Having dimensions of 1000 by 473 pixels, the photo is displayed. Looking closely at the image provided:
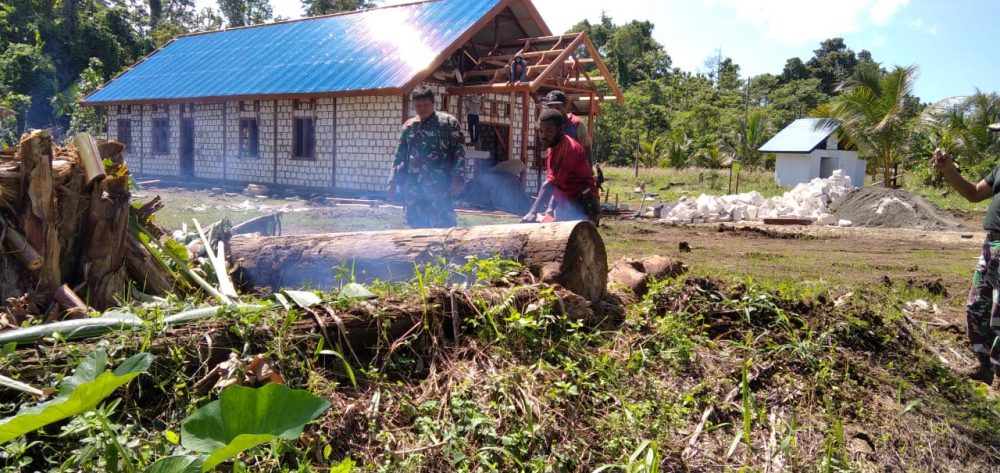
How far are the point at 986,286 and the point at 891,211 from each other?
1399 centimetres

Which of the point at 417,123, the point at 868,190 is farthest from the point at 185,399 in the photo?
the point at 868,190

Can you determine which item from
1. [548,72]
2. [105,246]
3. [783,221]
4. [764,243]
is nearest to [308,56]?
[548,72]

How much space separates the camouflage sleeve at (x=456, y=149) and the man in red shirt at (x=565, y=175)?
1054mm

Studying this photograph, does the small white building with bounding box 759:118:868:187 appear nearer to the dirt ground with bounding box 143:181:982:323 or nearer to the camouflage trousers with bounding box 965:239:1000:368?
the dirt ground with bounding box 143:181:982:323

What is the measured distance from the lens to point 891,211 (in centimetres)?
1650

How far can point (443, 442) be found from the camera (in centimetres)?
264

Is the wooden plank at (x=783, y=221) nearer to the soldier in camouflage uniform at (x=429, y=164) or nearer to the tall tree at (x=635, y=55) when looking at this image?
the soldier in camouflage uniform at (x=429, y=164)

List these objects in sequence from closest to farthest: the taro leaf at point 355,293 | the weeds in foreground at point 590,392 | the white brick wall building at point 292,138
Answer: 1. the weeds in foreground at point 590,392
2. the taro leaf at point 355,293
3. the white brick wall building at point 292,138

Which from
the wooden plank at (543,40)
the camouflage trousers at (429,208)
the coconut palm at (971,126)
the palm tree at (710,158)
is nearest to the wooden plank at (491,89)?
the wooden plank at (543,40)

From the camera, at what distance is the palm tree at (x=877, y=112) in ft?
74.6

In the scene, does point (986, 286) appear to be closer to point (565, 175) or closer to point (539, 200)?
point (565, 175)

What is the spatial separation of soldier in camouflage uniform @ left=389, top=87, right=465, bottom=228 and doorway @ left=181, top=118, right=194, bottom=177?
56.1ft

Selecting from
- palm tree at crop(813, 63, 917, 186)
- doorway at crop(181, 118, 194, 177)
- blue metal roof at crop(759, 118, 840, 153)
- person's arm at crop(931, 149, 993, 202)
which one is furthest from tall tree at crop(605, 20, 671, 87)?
person's arm at crop(931, 149, 993, 202)

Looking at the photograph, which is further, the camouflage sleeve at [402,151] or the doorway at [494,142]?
the doorway at [494,142]
